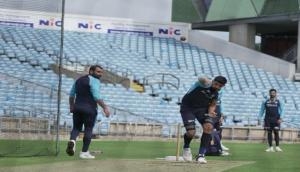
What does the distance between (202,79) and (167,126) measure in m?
11.8

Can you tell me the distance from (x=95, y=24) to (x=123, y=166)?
26754 mm

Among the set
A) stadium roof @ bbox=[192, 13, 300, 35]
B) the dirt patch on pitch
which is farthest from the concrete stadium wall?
the dirt patch on pitch

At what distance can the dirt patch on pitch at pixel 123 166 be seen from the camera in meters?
8.72

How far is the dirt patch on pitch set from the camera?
8.72 meters

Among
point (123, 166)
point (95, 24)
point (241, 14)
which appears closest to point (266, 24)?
point (241, 14)

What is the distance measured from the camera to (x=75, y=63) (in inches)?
1176

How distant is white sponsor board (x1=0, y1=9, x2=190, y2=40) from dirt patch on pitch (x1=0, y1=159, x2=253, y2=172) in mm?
22692

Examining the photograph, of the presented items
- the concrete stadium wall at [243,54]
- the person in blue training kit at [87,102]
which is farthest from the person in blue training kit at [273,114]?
the concrete stadium wall at [243,54]

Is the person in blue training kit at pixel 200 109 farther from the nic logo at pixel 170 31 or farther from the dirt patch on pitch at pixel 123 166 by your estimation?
the nic logo at pixel 170 31

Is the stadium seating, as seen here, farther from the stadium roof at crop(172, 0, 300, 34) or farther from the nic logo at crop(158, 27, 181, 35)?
the stadium roof at crop(172, 0, 300, 34)

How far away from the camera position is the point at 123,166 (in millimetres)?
9383

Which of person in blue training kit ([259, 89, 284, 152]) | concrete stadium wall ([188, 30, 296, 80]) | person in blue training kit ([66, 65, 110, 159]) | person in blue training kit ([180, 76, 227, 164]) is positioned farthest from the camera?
concrete stadium wall ([188, 30, 296, 80])

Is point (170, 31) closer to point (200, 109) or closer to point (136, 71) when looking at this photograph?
point (136, 71)

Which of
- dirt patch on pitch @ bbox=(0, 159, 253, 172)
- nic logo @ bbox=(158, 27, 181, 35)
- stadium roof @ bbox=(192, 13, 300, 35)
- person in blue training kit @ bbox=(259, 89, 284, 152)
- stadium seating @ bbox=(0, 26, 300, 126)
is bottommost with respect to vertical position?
dirt patch on pitch @ bbox=(0, 159, 253, 172)
